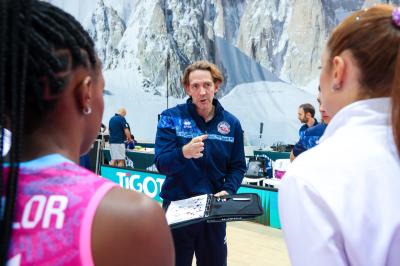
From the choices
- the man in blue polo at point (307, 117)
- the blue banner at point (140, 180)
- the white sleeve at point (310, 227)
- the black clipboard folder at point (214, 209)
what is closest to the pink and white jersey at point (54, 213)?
the white sleeve at point (310, 227)

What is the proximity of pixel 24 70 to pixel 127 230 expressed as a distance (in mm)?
279

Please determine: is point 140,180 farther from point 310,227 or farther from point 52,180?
point 52,180

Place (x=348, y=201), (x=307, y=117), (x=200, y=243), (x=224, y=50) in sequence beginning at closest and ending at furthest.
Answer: (x=348, y=201) → (x=200, y=243) → (x=307, y=117) → (x=224, y=50)

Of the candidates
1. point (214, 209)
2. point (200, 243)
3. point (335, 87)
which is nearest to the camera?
point (335, 87)

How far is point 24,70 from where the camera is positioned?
0.64 m

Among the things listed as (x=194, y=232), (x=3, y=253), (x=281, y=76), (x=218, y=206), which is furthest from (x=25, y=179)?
(x=281, y=76)

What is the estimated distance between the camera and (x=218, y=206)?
191 cm

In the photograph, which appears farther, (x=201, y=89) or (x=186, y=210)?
(x=201, y=89)

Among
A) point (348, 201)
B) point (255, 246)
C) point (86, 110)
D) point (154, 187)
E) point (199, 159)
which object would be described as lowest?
point (255, 246)

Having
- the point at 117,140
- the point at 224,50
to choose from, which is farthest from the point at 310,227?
the point at 224,50

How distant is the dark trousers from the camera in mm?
2152

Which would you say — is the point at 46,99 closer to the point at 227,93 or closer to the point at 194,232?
the point at 194,232

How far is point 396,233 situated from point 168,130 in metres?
1.58

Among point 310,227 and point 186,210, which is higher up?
point 310,227
